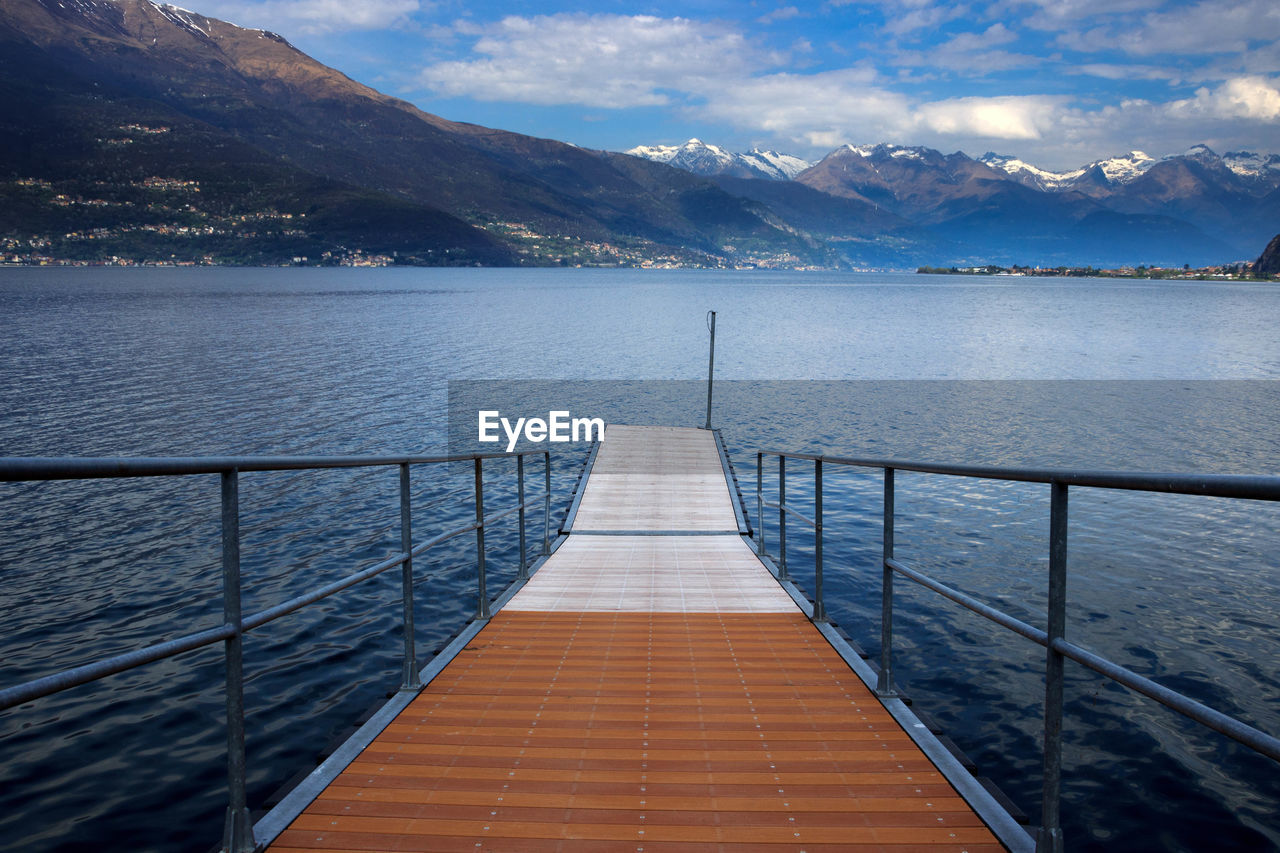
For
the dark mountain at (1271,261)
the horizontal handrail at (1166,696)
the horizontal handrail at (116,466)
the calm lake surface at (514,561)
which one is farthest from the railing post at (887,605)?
the dark mountain at (1271,261)

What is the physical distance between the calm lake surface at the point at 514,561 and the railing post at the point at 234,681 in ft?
2.84

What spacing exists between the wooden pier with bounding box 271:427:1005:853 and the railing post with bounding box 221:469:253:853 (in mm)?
181

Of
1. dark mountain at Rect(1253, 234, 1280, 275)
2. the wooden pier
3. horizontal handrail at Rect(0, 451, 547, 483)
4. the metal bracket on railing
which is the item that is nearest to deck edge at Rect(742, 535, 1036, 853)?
the wooden pier

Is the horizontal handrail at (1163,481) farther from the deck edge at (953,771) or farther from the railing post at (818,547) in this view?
the railing post at (818,547)

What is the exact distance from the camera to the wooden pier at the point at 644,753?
9.85 ft

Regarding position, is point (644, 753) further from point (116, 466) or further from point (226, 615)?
point (116, 466)

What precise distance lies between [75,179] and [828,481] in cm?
22689

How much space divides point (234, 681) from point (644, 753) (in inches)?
72.6

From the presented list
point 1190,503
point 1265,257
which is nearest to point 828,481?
point 1190,503

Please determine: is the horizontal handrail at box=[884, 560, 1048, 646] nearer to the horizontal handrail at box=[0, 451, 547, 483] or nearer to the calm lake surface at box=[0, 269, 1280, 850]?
the horizontal handrail at box=[0, 451, 547, 483]

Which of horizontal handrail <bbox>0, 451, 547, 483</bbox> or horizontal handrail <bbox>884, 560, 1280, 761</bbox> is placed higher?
horizontal handrail <bbox>0, 451, 547, 483</bbox>

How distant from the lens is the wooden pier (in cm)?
300

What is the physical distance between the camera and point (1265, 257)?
18125cm

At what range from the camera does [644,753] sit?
3693 mm
